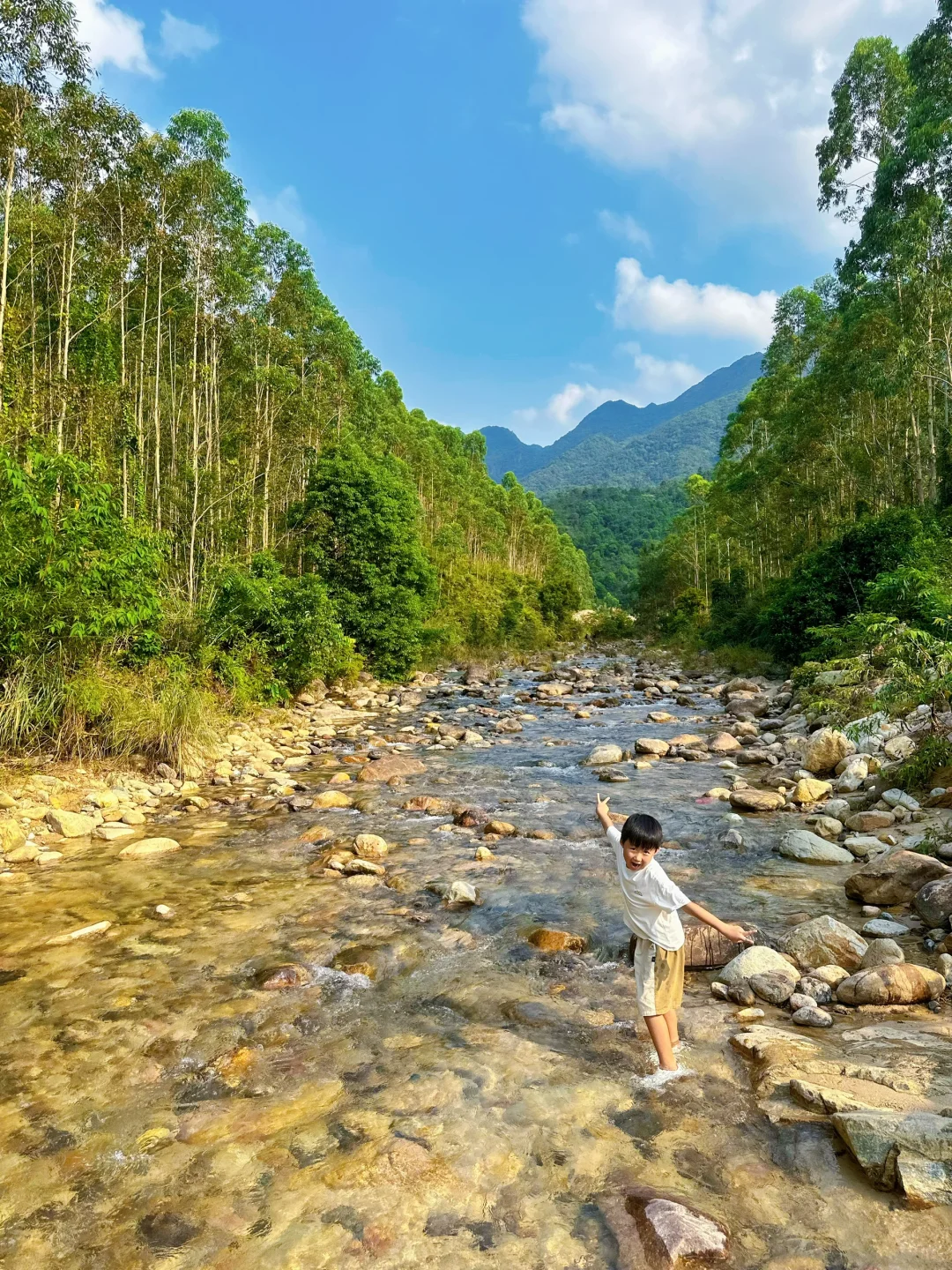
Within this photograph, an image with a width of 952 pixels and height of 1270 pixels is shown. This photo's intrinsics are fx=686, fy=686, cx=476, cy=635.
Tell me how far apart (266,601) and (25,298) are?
771 cm

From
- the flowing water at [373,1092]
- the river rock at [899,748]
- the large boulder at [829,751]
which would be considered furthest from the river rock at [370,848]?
the large boulder at [829,751]

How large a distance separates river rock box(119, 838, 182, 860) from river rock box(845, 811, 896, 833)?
6.97 metres

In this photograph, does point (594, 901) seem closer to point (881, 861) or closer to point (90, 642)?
→ point (881, 861)

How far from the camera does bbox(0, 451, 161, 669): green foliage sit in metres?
7.44

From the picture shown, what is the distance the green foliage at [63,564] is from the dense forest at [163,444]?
3 cm

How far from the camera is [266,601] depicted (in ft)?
46.2

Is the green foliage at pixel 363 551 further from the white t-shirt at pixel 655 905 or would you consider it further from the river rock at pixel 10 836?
the white t-shirt at pixel 655 905

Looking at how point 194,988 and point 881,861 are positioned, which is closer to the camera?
point 194,988

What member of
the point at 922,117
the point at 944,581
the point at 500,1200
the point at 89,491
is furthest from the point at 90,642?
the point at 922,117

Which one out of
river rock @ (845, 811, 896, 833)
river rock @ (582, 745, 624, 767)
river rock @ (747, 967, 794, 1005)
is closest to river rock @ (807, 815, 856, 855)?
river rock @ (845, 811, 896, 833)

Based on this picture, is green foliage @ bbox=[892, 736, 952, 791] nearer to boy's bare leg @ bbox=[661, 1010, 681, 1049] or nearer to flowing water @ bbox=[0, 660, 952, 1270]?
flowing water @ bbox=[0, 660, 952, 1270]

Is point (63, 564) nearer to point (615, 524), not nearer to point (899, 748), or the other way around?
point (899, 748)

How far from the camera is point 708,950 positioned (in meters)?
4.62

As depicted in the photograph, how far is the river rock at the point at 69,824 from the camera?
23.6 feet
